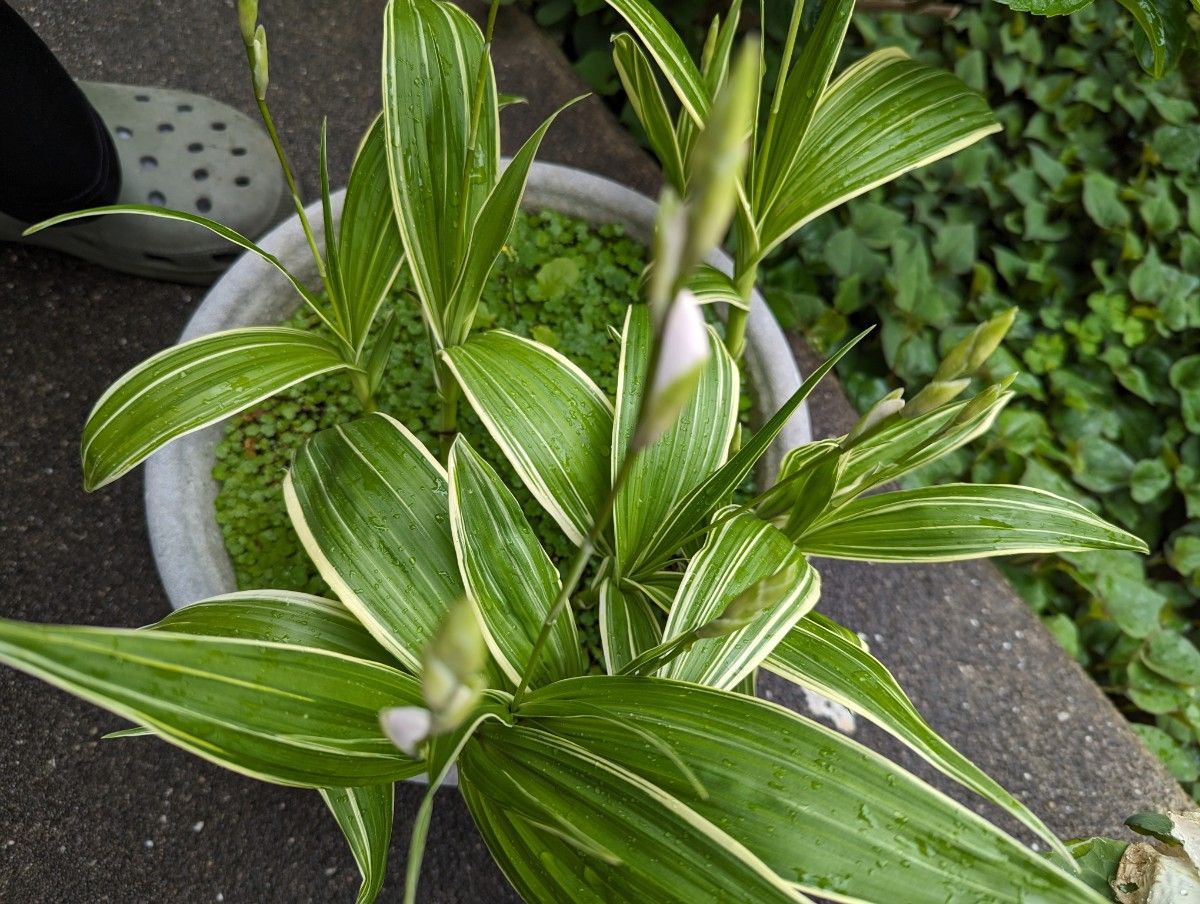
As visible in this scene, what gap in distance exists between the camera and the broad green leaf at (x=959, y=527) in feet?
2.71

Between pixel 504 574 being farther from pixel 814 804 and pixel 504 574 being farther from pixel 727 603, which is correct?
pixel 814 804

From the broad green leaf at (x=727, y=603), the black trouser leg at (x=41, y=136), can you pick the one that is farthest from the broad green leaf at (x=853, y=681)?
the black trouser leg at (x=41, y=136)

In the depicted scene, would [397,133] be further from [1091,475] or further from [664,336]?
[1091,475]

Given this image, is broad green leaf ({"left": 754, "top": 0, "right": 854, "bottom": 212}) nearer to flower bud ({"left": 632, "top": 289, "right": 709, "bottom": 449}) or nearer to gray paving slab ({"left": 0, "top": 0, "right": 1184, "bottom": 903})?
gray paving slab ({"left": 0, "top": 0, "right": 1184, "bottom": 903})

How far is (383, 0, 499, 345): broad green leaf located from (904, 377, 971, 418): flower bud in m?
0.49

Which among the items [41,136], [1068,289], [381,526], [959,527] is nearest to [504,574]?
[381,526]

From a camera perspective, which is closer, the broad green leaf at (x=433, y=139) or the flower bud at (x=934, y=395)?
the flower bud at (x=934, y=395)

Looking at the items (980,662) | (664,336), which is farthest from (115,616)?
(980,662)

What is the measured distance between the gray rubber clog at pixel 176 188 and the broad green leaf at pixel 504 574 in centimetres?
76

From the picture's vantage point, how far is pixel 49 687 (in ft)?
3.73

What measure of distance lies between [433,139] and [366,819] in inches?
27.0

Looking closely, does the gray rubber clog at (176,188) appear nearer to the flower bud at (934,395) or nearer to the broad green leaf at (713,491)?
the broad green leaf at (713,491)

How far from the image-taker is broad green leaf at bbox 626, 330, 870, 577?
71cm

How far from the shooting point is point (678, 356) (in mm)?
308
